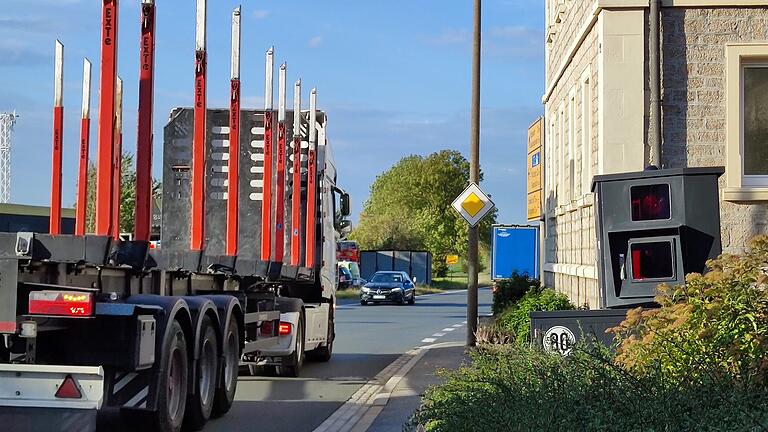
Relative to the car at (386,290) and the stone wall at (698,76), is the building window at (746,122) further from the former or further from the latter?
the car at (386,290)

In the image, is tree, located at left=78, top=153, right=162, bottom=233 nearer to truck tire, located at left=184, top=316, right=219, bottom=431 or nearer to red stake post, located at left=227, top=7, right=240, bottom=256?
truck tire, located at left=184, top=316, right=219, bottom=431

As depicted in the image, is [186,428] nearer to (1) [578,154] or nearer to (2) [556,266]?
(1) [578,154]

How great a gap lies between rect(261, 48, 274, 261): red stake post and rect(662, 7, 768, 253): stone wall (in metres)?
5.11

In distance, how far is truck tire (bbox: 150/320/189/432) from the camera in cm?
1051

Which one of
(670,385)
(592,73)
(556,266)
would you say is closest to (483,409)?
(670,385)

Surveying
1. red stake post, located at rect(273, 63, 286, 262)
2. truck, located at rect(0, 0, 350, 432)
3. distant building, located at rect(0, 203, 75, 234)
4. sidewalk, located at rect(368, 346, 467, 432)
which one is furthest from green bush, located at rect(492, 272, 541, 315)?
distant building, located at rect(0, 203, 75, 234)

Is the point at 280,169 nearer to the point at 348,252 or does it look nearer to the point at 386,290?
the point at 386,290

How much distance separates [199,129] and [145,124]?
2.41 metres

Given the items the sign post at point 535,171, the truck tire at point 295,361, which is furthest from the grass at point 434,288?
the truck tire at point 295,361

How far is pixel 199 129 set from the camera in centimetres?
1304

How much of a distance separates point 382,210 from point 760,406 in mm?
111690

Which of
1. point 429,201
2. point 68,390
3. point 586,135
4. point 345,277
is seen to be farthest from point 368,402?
point 429,201

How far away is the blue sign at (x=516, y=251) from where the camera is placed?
98.7 feet

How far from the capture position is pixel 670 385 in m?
6.79
